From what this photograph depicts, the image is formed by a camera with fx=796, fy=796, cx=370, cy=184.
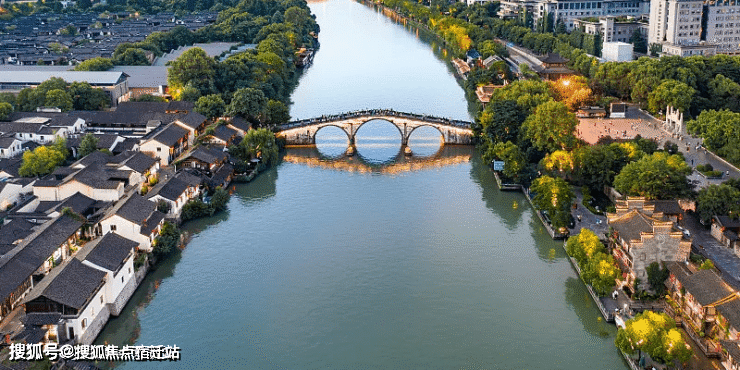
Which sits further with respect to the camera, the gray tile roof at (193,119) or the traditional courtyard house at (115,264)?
the gray tile roof at (193,119)

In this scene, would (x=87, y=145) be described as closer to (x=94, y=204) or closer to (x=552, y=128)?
(x=94, y=204)

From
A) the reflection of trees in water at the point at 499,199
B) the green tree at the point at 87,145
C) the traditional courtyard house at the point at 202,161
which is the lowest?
the reflection of trees in water at the point at 499,199

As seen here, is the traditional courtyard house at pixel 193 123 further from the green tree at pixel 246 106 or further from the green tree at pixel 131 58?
the green tree at pixel 131 58

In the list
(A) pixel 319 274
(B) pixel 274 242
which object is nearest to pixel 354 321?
(A) pixel 319 274

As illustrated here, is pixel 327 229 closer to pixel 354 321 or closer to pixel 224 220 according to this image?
pixel 224 220

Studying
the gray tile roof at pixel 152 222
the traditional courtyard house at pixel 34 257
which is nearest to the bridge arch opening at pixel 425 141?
the gray tile roof at pixel 152 222

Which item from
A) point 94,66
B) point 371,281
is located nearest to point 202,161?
point 371,281
